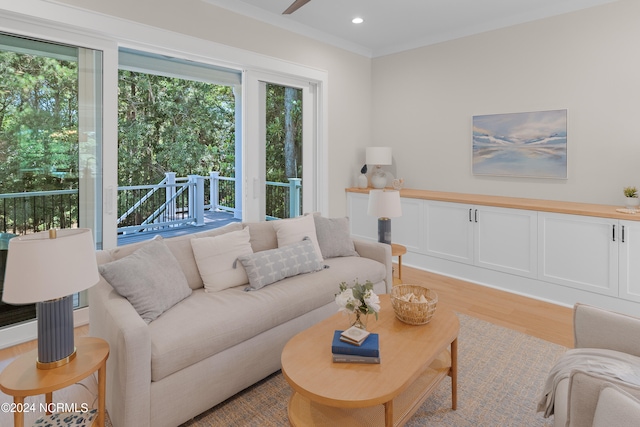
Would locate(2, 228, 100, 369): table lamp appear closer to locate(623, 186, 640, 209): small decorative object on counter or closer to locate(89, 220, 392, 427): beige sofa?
locate(89, 220, 392, 427): beige sofa

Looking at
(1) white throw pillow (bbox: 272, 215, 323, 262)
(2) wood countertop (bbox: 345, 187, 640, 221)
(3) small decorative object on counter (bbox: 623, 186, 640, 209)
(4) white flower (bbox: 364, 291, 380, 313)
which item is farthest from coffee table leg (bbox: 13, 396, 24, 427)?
(3) small decorative object on counter (bbox: 623, 186, 640, 209)

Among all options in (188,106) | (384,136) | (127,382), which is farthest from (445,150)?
(188,106)

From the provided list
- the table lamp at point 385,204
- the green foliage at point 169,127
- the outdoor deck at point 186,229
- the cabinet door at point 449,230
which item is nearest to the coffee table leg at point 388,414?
the table lamp at point 385,204

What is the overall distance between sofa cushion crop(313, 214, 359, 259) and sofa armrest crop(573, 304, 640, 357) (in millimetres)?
1835

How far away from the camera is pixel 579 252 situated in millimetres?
3365

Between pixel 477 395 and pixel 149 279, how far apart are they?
1990 mm

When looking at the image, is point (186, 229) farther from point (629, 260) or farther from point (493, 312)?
point (629, 260)

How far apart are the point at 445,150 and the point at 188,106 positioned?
4772 mm

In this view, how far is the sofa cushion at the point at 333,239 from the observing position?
325 centimetres

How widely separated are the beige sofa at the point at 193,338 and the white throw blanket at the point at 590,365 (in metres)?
1.41

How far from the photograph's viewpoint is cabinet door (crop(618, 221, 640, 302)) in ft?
10.0

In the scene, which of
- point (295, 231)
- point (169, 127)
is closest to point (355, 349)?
point (295, 231)

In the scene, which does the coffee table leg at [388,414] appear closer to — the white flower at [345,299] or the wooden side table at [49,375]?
the white flower at [345,299]

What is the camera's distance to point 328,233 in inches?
129
